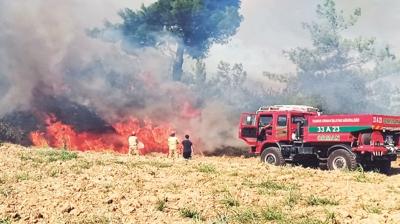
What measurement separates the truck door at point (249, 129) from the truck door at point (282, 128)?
1077 mm

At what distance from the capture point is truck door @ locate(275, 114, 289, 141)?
758 inches

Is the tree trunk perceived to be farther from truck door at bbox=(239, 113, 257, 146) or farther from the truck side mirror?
the truck side mirror

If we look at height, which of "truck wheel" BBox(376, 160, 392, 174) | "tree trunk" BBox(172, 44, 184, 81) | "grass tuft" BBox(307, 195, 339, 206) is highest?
"tree trunk" BBox(172, 44, 184, 81)

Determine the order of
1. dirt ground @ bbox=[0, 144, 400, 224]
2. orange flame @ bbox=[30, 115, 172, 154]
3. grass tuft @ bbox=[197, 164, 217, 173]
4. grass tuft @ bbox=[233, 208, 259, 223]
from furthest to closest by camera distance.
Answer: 1. orange flame @ bbox=[30, 115, 172, 154]
2. grass tuft @ bbox=[197, 164, 217, 173]
3. dirt ground @ bbox=[0, 144, 400, 224]
4. grass tuft @ bbox=[233, 208, 259, 223]

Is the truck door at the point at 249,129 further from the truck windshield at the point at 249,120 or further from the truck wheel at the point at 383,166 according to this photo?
the truck wheel at the point at 383,166

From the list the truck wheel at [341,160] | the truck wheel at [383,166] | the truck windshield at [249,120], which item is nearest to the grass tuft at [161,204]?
the truck wheel at [341,160]

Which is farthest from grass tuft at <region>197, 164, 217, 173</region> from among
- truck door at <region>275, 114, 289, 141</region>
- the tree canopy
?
the tree canopy

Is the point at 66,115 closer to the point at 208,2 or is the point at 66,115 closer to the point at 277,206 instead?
the point at 208,2

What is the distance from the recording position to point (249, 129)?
2045cm

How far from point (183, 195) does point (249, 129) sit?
10.8 m

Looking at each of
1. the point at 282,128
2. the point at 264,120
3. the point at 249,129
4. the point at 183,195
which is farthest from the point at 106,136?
the point at 183,195

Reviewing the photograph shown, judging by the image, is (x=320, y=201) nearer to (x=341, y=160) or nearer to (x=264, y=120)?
(x=341, y=160)

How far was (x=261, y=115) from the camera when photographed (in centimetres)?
2002

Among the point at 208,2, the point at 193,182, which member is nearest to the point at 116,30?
the point at 208,2
